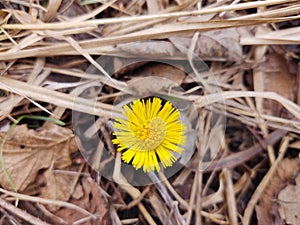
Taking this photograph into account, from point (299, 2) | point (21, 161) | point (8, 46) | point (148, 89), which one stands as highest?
point (299, 2)

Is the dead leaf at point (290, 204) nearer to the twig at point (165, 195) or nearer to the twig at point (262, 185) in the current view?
the twig at point (262, 185)

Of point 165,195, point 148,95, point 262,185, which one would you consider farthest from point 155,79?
point 262,185

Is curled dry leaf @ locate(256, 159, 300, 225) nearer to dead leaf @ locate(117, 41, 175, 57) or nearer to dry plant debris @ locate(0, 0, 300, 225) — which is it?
dry plant debris @ locate(0, 0, 300, 225)

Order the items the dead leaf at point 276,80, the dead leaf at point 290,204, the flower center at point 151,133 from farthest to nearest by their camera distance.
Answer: the dead leaf at point 276,80 < the dead leaf at point 290,204 < the flower center at point 151,133

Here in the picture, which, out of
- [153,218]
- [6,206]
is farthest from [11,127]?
[153,218]

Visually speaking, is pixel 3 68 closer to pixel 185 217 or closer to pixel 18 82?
pixel 18 82

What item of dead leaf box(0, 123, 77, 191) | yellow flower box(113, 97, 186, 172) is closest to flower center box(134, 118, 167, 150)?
yellow flower box(113, 97, 186, 172)

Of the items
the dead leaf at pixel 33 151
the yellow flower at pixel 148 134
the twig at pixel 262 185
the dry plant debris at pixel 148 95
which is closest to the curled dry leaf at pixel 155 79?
the dry plant debris at pixel 148 95
